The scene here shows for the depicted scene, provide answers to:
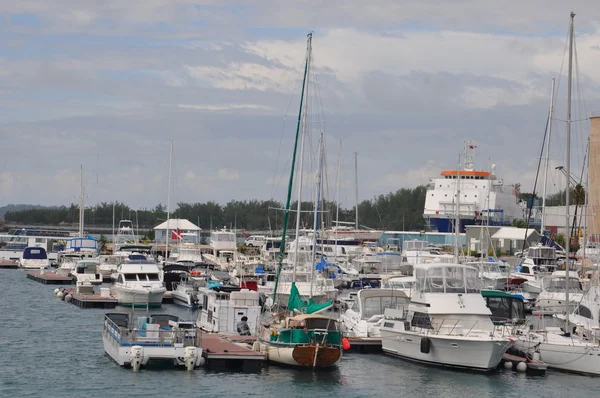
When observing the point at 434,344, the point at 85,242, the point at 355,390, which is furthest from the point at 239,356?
the point at 85,242

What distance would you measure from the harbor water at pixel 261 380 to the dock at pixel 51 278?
39443mm

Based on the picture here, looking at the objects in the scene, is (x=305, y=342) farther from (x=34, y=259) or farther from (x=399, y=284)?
(x=34, y=259)

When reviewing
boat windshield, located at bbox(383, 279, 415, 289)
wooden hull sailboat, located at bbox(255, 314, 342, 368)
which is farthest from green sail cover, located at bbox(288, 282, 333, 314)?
boat windshield, located at bbox(383, 279, 415, 289)

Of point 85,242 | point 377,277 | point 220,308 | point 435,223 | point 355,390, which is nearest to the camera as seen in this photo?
point 355,390

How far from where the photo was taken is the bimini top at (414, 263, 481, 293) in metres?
41.9

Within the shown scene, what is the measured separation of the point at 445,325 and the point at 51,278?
169 feet

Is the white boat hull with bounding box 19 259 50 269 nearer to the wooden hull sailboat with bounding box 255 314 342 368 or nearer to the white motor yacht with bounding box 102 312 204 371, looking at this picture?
the white motor yacht with bounding box 102 312 204 371

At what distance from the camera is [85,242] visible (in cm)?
10344

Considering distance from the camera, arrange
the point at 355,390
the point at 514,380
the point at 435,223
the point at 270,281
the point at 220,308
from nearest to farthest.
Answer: the point at 355,390, the point at 514,380, the point at 220,308, the point at 270,281, the point at 435,223

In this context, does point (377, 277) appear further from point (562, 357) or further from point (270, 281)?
point (562, 357)

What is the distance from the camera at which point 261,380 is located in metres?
37.2

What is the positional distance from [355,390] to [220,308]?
11.2m

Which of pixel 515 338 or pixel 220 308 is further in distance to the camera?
pixel 220 308

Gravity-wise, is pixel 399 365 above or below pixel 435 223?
below
